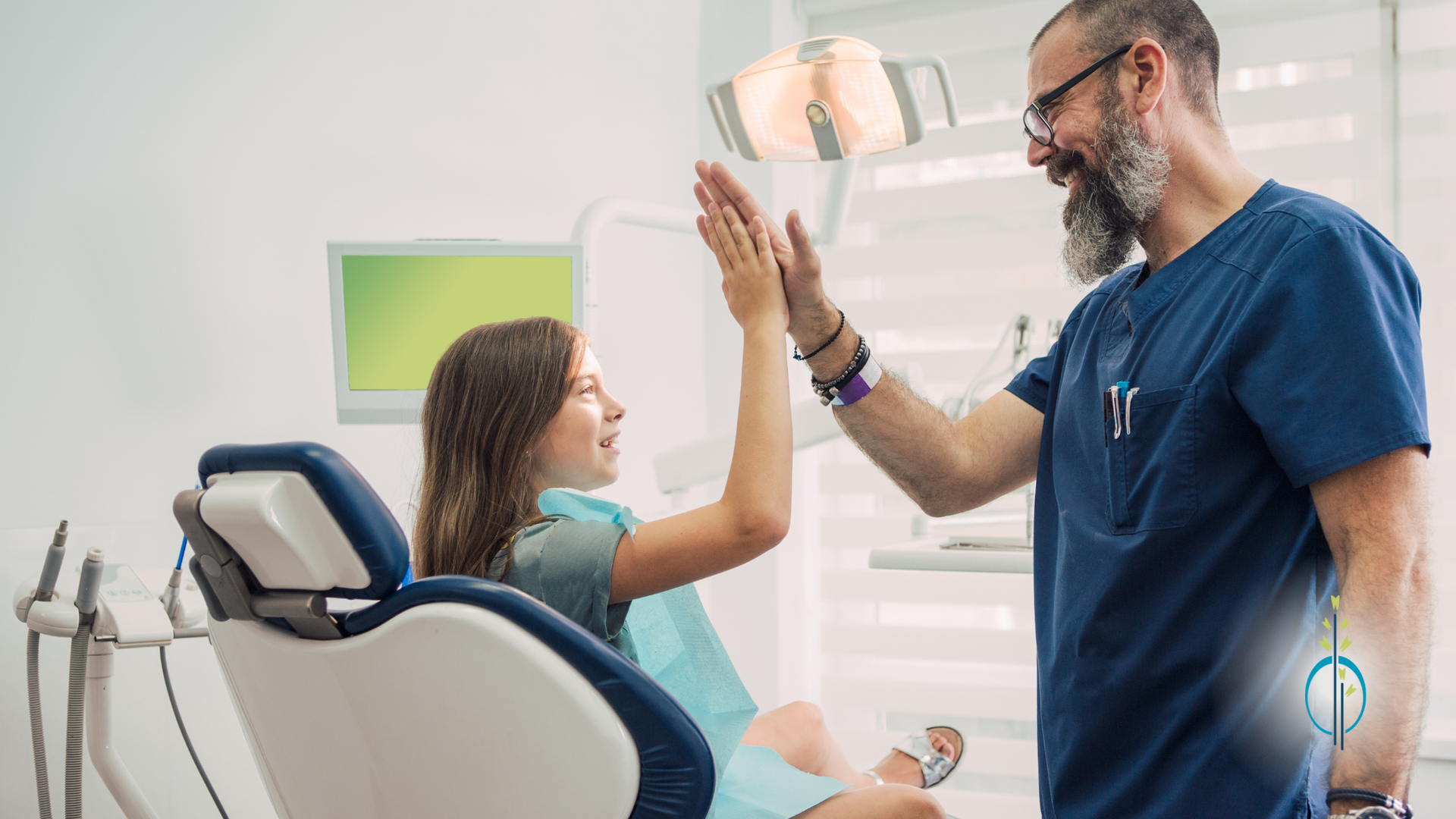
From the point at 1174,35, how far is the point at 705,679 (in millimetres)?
1017

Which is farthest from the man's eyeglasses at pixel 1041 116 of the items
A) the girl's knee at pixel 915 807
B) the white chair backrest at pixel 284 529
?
the white chair backrest at pixel 284 529

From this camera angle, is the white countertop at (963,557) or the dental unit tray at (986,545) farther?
the dental unit tray at (986,545)

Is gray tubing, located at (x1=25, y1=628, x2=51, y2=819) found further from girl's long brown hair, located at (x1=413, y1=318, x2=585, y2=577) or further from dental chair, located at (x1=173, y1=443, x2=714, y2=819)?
dental chair, located at (x1=173, y1=443, x2=714, y2=819)

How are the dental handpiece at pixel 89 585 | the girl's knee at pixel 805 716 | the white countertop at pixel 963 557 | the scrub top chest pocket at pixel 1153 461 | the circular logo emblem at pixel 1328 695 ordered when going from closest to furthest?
the circular logo emblem at pixel 1328 695 → the scrub top chest pocket at pixel 1153 461 → the dental handpiece at pixel 89 585 → the girl's knee at pixel 805 716 → the white countertop at pixel 963 557

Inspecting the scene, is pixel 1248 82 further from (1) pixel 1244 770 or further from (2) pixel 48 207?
(2) pixel 48 207

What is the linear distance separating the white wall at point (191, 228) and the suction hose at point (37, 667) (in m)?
0.15

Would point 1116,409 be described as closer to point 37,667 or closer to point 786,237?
point 786,237

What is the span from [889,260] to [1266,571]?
2286mm

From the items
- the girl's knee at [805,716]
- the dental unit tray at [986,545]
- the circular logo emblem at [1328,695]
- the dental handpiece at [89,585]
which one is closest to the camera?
the circular logo emblem at [1328,695]

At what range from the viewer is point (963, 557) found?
191 centimetres

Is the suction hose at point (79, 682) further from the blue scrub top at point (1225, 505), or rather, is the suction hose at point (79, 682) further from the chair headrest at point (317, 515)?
the blue scrub top at point (1225, 505)

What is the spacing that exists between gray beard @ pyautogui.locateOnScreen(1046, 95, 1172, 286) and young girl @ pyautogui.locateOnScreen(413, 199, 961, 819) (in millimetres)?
441

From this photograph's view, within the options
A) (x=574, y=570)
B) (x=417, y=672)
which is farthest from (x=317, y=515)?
(x=574, y=570)

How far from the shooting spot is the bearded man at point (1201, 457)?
875 millimetres
